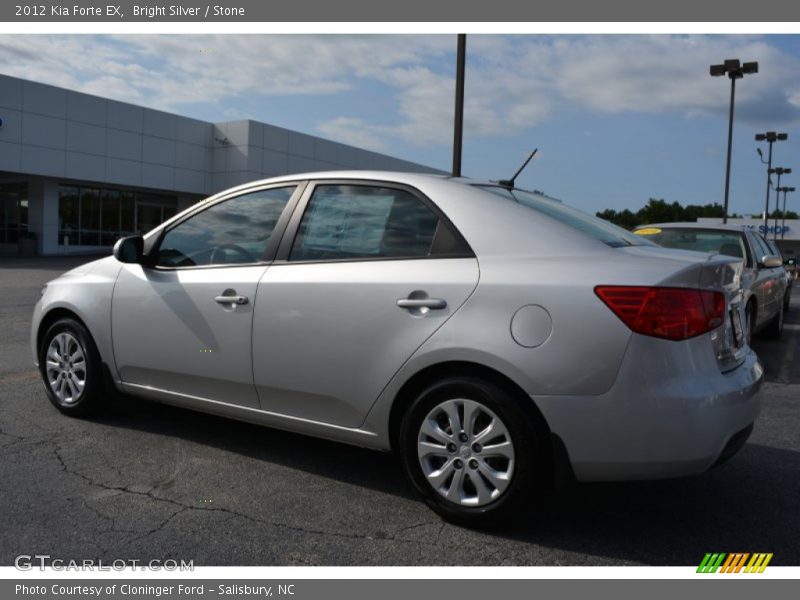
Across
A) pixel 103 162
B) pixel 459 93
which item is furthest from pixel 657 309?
pixel 103 162

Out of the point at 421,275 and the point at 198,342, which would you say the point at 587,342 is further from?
the point at 198,342

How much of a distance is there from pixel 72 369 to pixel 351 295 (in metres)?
2.38

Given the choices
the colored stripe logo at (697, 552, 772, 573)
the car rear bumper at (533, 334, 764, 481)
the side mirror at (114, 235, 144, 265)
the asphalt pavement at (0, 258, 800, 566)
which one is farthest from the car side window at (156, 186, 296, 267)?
the colored stripe logo at (697, 552, 772, 573)

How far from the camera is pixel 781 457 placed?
4379mm

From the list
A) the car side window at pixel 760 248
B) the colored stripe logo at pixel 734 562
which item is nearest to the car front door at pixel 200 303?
the colored stripe logo at pixel 734 562

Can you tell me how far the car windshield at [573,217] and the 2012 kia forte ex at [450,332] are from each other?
0.03 m

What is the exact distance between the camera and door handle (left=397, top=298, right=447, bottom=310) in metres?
3.24

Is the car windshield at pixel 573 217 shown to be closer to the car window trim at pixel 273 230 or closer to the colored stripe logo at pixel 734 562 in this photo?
→ the car window trim at pixel 273 230

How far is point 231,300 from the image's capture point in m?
3.90

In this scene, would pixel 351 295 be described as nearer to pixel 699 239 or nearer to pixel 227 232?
pixel 227 232

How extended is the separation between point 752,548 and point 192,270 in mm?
3213

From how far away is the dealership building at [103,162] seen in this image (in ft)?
95.6
